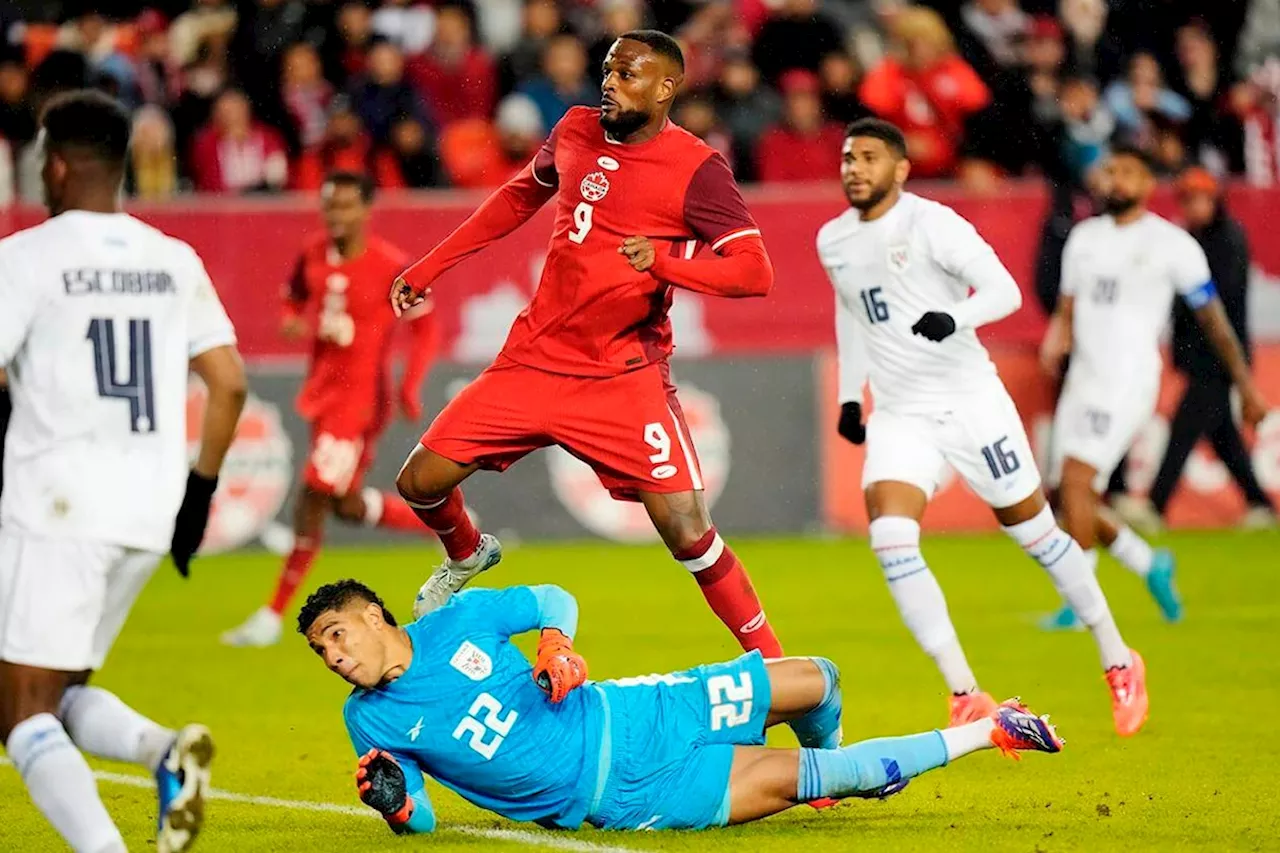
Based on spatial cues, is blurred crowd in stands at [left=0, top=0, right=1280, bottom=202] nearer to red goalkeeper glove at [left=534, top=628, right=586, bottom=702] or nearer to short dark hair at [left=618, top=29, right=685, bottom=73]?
short dark hair at [left=618, top=29, right=685, bottom=73]

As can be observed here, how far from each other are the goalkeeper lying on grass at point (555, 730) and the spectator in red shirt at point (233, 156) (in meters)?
11.1

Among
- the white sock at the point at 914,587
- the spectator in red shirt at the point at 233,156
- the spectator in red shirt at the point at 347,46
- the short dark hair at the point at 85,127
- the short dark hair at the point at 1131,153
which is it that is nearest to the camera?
the short dark hair at the point at 85,127

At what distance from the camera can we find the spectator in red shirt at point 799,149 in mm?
17359

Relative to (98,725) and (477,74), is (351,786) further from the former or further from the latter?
(477,74)

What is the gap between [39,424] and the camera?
537 centimetres

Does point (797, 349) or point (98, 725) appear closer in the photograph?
point (98, 725)

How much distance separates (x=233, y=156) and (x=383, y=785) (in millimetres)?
11635

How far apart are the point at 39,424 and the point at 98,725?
2.58 feet

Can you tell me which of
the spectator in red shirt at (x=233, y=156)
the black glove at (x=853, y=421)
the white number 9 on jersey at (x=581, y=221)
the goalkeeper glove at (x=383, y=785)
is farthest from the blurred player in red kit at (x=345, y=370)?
the goalkeeper glove at (x=383, y=785)

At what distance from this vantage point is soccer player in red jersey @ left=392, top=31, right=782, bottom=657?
767cm

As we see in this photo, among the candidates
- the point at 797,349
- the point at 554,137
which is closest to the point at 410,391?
the point at 554,137

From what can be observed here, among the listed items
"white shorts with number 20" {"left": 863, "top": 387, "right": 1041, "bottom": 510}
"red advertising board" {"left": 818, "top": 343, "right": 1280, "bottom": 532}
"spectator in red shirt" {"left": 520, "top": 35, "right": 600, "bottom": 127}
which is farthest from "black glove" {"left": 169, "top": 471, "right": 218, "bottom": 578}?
"spectator in red shirt" {"left": 520, "top": 35, "right": 600, "bottom": 127}

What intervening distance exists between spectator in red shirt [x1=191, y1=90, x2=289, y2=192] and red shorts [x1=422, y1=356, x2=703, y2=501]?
31.2 ft

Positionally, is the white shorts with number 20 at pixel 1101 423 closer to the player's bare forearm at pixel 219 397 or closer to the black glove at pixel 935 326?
the black glove at pixel 935 326
